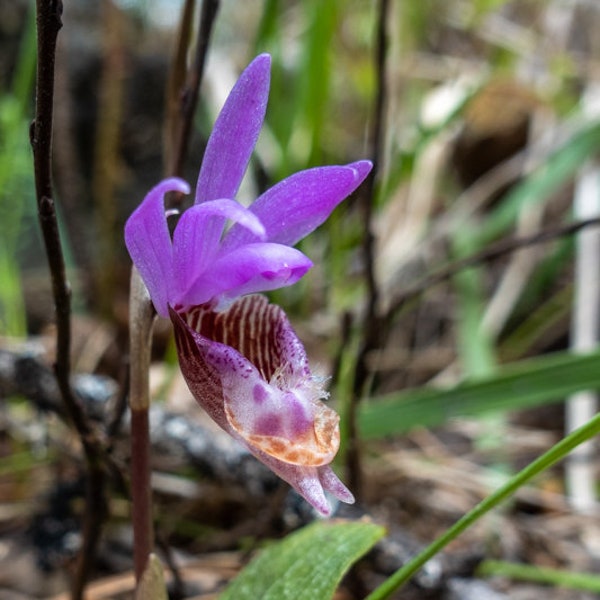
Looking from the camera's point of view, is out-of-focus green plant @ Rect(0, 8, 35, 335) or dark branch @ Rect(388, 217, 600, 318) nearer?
dark branch @ Rect(388, 217, 600, 318)

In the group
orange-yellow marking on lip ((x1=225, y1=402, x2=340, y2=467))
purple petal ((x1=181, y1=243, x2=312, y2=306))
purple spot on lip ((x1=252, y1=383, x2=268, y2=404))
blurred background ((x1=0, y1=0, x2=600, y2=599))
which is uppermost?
purple petal ((x1=181, y1=243, x2=312, y2=306))

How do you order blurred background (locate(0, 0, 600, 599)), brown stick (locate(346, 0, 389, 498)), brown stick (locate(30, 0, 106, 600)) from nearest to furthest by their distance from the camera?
1. brown stick (locate(30, 0, 106, 600))
2. brown stick (locate(346, 0, 389, 498))
3. blurred background (locate(0, 0, 600, 599))

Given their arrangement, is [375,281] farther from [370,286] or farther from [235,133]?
[235,133]

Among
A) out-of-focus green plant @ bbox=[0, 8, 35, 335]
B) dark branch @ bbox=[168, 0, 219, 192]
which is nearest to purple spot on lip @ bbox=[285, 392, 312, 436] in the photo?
dark branch @ bbox=[168, 0, 219, 192]

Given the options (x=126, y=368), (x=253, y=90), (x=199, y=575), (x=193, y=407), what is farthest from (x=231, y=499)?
(x=253, y=90)

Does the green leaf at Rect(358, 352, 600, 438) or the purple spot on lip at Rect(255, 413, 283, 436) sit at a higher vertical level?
the purple spot on lip at Rect(255, 413, 283, 436)

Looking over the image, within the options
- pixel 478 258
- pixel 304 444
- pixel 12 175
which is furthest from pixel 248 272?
pixel 12 175

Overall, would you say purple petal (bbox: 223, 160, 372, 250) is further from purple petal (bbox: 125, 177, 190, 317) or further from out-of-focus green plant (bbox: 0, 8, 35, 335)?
out-of-focus green plant (bbox: 0, 8, 35, 335)
